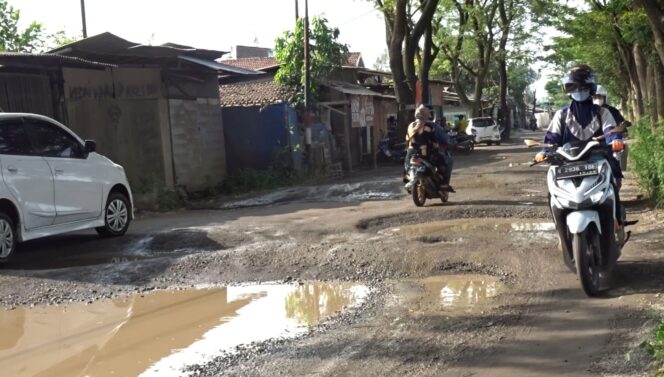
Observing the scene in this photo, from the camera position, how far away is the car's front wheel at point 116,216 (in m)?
9.10

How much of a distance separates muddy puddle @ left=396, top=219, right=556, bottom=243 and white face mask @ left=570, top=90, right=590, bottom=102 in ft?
7.28

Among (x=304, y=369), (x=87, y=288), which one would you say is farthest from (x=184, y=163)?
(x=304, y=369)

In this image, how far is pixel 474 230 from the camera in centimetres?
841

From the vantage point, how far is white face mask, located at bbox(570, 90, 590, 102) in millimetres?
5738

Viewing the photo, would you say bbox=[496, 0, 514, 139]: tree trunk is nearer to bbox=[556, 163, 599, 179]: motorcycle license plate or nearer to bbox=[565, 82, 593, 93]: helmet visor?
bbox=[565, 82, 593, 93]: helmet visor

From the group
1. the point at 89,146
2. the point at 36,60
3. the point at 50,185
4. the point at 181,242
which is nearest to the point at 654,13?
the point at 181,242

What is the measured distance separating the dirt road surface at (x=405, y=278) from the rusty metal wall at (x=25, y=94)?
10.0 feet

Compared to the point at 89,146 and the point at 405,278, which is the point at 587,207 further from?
the point at 89,146

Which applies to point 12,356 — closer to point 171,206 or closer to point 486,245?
point 486,245

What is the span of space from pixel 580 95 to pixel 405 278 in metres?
2.23

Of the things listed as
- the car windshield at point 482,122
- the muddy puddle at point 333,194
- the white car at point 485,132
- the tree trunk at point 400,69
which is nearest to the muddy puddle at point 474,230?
the muddy puddle at point 333,194

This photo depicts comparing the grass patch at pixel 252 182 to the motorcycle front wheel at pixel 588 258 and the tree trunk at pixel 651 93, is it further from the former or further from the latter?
the motorcycle front wheel at pixel 588 258

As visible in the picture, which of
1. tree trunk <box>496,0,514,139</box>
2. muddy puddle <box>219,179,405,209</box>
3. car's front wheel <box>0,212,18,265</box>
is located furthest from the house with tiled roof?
tree trunk <box>496,0,514,139</box>

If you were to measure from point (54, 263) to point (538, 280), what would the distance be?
17.7 feet
